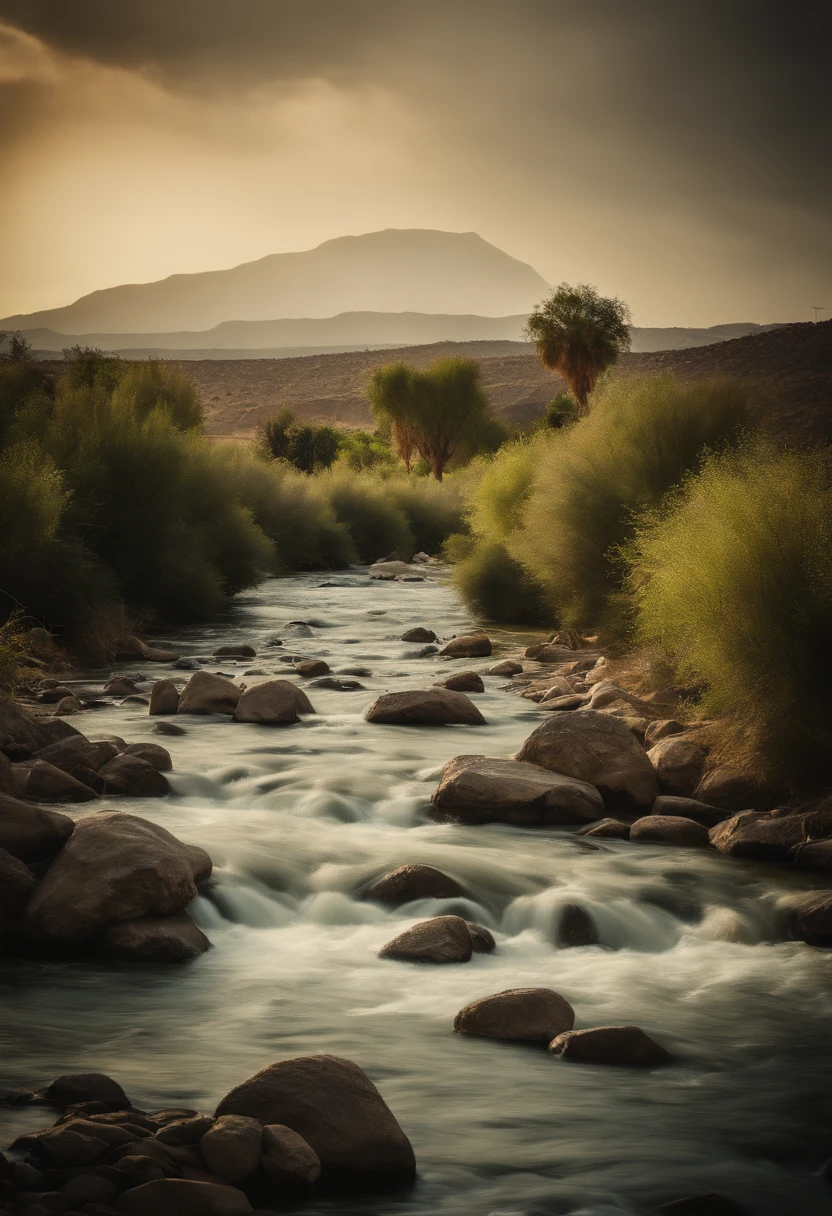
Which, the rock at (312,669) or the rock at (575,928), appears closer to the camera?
the rock at (575,928)

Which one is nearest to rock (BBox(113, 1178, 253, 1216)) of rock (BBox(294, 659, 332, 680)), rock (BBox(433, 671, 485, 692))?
rock (BBox(433, 671, 485, 692))

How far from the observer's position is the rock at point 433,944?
291 inches

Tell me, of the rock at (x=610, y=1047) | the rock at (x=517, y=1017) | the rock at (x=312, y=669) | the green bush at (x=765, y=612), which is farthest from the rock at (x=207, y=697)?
the rock at (x=610, y=1047)

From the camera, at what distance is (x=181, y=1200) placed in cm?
405

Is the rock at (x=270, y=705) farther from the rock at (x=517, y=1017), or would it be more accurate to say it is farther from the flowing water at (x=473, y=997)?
the rock at (x=517, y=1017)

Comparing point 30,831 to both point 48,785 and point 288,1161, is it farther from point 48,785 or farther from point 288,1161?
point 288,1161

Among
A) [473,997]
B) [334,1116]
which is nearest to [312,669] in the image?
[473,997]

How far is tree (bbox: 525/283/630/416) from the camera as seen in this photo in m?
40.6

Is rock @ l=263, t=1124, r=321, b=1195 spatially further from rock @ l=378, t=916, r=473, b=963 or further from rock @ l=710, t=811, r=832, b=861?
rock @ l=710, t=811, r=832, b=861

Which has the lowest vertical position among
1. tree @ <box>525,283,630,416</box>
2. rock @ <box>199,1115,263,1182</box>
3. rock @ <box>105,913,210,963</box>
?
rock @ <box>105,913,210,963</box>

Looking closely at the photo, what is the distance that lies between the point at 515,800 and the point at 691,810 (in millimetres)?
1465

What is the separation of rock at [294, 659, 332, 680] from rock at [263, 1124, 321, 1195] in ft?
42.5

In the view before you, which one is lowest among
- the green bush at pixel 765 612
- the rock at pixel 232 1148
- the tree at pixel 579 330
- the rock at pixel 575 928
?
the rock at pixel 575 928

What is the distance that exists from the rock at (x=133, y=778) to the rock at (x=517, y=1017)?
16.5ft
